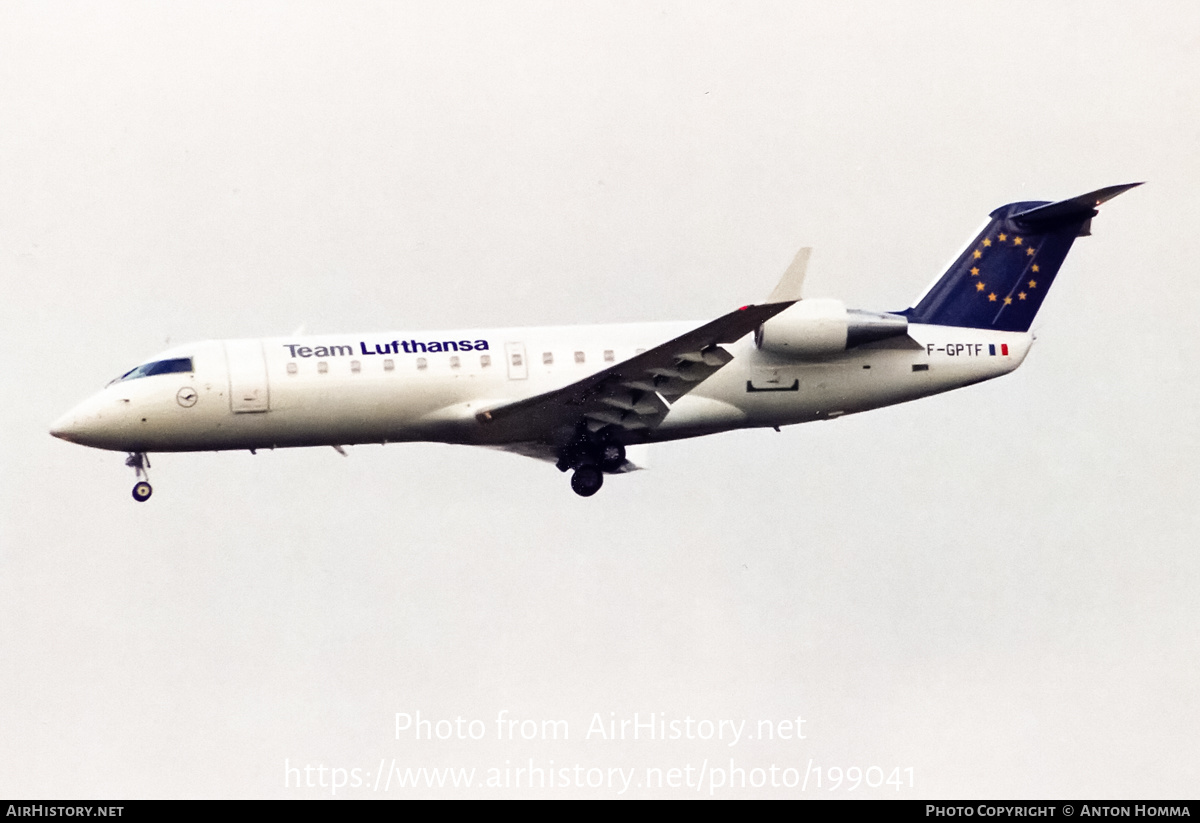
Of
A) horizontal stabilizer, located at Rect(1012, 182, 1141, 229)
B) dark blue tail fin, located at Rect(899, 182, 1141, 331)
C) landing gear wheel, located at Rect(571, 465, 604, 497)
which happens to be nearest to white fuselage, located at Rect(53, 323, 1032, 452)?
landing gear wheel, located at Rect(571, 465, 604, 497)

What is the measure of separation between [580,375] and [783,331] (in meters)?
4.08

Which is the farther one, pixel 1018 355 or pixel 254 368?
pixel 1018 355

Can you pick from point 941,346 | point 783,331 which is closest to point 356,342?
point 783,331

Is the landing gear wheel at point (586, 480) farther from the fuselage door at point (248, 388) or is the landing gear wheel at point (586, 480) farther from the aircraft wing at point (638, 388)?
the fuselage door at point (248, 388)

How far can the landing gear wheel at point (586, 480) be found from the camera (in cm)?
3381

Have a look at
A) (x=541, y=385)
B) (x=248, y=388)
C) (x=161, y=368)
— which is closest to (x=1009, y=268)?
(x=541, y=385)

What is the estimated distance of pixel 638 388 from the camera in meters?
32.2

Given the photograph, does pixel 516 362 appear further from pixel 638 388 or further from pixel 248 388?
pixel 248 388

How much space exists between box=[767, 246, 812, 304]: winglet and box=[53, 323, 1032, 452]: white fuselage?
2.76 m

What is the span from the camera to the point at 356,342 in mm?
32969

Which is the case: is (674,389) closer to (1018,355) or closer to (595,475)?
(595,475)

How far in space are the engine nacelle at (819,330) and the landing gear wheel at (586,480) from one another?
413 centimetres
